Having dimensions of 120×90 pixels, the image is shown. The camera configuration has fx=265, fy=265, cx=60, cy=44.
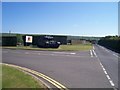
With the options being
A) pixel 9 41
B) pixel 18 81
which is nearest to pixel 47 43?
pixel 9 41

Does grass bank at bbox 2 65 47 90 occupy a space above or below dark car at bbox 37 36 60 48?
below

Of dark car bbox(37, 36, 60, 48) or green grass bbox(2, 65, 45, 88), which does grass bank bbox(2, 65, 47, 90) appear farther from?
dark car bbox(37, 36, 60, 48)

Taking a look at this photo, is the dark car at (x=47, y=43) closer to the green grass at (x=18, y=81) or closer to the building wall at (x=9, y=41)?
the building wall at (x=9, y=41)

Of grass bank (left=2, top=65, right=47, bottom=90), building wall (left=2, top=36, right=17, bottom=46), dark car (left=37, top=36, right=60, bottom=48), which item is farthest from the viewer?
building wall (left=2, top=36, right=17, bottom=46)

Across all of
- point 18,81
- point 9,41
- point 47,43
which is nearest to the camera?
point 18,81

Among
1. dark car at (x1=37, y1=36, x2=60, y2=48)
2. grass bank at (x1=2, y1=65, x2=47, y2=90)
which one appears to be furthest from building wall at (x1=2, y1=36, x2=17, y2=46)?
grass bank at (x1=2, y1=65, x2=47, y2=90)

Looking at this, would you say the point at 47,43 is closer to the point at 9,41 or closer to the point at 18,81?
the point at 9,41

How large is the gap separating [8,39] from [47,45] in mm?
10456

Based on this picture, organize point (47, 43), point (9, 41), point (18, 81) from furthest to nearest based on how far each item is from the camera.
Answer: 1. point (9, 41)
2. point (47, 43)
3. point (18, 81)

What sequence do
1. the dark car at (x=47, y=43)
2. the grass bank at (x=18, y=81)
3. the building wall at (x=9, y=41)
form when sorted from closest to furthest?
the grass bank at (x=18, y=81)
the dark car at (x=47, y=43)
the building wall at (x=9, y=41)

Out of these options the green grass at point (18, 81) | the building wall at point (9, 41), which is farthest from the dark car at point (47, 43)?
the green grass at point (18, 81)

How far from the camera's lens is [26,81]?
38.7ft

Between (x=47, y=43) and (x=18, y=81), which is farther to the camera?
(x=47, y=43)

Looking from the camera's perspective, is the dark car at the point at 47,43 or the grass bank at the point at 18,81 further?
the dark car at the point at 47,43
